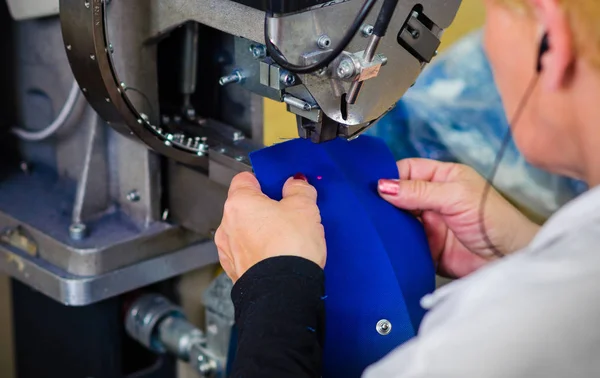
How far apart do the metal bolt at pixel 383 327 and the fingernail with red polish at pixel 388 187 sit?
0.16 metres

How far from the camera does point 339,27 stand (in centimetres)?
90

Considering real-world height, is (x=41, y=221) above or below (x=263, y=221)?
below

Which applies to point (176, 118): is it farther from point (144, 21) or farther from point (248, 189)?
point (248, 189)

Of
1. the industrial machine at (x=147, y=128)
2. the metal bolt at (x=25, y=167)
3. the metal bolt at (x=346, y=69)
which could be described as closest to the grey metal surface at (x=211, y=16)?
the industrial machine at (x=147, y=128)

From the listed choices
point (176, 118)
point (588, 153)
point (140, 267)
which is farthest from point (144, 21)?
point (588, 153)

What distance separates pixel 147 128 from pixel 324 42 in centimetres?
37

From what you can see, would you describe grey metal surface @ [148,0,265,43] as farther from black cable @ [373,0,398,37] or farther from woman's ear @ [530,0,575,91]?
woman's ear @ [530,0,575,91]

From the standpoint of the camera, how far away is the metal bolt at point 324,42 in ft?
2.93

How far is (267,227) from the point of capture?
90cm

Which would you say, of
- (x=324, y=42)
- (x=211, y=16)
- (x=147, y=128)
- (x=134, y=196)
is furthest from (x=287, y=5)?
(x=134, y=196)

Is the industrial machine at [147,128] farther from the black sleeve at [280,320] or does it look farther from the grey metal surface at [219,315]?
the black sleeve at [280,320]

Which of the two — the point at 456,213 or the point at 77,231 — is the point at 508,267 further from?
the point at 77,231

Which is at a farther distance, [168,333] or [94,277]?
[168,333]

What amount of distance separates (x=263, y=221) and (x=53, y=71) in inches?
24.3
